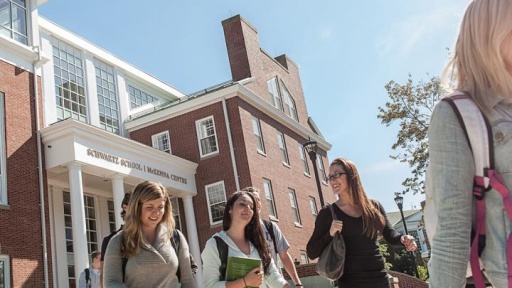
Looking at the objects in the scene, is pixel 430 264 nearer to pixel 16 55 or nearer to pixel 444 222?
pixel 444 222

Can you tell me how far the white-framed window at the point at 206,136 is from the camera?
24000 millimetres

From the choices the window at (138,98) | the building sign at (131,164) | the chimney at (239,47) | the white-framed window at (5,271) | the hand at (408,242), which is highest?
the chimney at (239,47)

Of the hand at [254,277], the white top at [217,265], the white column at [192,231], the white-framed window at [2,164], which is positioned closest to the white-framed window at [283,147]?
the white column at [192,231]

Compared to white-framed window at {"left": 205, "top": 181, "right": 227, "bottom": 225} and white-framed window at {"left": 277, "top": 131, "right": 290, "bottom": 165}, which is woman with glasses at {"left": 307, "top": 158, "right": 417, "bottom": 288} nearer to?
white-framed window at {"left": 205, "top": 181, "right": 227, "bottom": 225}

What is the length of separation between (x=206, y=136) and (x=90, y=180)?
616cm

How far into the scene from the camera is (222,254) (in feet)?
14.2

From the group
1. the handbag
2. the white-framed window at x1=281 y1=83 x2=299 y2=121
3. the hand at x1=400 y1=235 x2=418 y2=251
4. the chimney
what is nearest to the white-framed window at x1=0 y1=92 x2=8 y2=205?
the handbag

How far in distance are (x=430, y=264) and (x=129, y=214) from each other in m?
3.00

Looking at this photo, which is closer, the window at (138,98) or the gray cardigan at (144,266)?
the gray cardigan at (144,266)

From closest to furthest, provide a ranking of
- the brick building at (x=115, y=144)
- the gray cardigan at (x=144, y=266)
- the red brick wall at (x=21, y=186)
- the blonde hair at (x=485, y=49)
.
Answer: the blonde hair at (x=485, y=49) → the gray cardigan at (x=144, y=266) → the red brick wall at (x=21, y=186) → the brick building at (x=115, y=144)

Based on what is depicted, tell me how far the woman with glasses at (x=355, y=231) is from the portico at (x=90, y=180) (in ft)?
40.4

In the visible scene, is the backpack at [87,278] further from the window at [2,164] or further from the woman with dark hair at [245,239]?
the window at [2,164]

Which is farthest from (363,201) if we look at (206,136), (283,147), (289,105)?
(289,105)

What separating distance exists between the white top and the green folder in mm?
92
